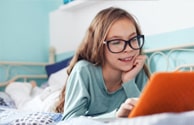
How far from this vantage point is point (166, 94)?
54 centimetres

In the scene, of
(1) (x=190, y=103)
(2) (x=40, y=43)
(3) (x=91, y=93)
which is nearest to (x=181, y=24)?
(3) (x=91, y=93)

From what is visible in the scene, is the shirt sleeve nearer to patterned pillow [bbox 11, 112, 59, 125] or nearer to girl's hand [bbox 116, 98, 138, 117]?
patterned pillow [bbox 11, 112, 59, 125]

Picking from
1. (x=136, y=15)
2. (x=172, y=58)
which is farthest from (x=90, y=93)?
(x=136, y=15)

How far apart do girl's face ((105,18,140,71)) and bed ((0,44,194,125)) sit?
0.86 ft

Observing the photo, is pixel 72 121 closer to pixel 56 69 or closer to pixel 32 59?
pixel 56 69

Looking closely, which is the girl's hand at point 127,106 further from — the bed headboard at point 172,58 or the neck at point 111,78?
the bed headboard at point 172,58

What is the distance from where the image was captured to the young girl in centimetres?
96

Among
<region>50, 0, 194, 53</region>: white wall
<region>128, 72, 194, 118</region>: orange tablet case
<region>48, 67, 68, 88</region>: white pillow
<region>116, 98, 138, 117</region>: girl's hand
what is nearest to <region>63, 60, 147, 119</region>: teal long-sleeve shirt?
<region>116, 98, 138, 117</region>: girl's hand

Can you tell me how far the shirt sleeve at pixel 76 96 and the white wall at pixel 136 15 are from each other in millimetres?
686

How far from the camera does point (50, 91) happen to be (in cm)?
167

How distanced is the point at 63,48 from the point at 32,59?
0.24 metres

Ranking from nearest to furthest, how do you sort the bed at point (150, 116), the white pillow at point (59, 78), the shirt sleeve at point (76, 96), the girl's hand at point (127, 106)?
the bed at point (150, 116)
the girl's hand at point (127, 106)
the shirt sleeve at point (76, 96)
the white pillow at point (59, 78)

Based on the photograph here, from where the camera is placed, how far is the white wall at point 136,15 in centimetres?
147

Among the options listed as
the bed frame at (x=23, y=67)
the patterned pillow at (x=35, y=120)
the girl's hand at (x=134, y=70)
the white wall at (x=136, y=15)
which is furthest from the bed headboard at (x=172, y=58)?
the bed frame at (x=23, y=67)
